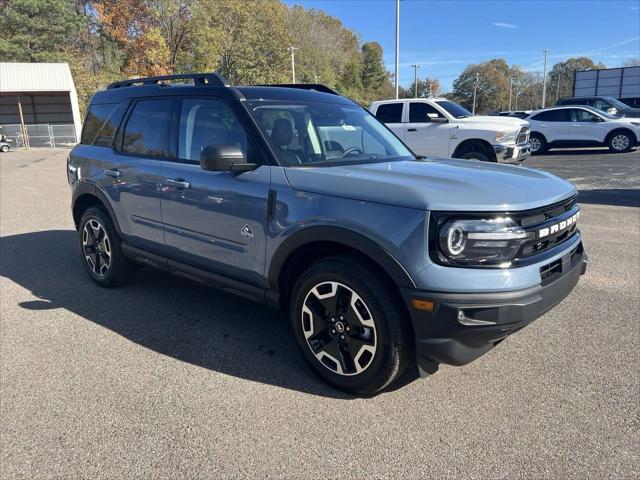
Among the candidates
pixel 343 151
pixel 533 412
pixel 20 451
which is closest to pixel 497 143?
pixel 343 151

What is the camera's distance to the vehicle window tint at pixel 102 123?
479cm

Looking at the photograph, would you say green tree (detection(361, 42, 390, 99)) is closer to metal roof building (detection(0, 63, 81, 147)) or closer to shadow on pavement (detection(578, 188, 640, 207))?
metal roof building (detection(0, 63, 81, 147))

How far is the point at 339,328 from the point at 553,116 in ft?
60.6

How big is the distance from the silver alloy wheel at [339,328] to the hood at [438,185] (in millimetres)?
582

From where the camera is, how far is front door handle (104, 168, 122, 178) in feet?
14.9

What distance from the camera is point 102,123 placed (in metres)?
5.00

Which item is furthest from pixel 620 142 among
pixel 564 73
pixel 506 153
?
pixel 564 73

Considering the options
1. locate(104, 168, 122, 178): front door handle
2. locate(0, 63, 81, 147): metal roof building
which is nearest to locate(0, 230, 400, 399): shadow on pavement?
locate(104, 168, 122, 178): front door handle

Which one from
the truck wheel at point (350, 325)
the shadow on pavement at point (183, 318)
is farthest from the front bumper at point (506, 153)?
the truck wheel at point (350, 325)

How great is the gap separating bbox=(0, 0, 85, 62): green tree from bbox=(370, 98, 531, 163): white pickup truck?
136ft

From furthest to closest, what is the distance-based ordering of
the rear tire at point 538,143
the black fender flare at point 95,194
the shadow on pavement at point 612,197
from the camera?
the rear tire at point 538,143
the shadow on pavement at point 612,197
the black fender flare at point 95,194

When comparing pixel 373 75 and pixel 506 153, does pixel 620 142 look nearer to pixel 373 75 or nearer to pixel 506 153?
pixel 506 153

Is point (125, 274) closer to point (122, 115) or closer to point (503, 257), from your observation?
point (122, 115)

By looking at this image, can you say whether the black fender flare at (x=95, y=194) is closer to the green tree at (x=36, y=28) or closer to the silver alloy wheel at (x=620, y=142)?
the silver alloy wheel at (x=620, y=142)
